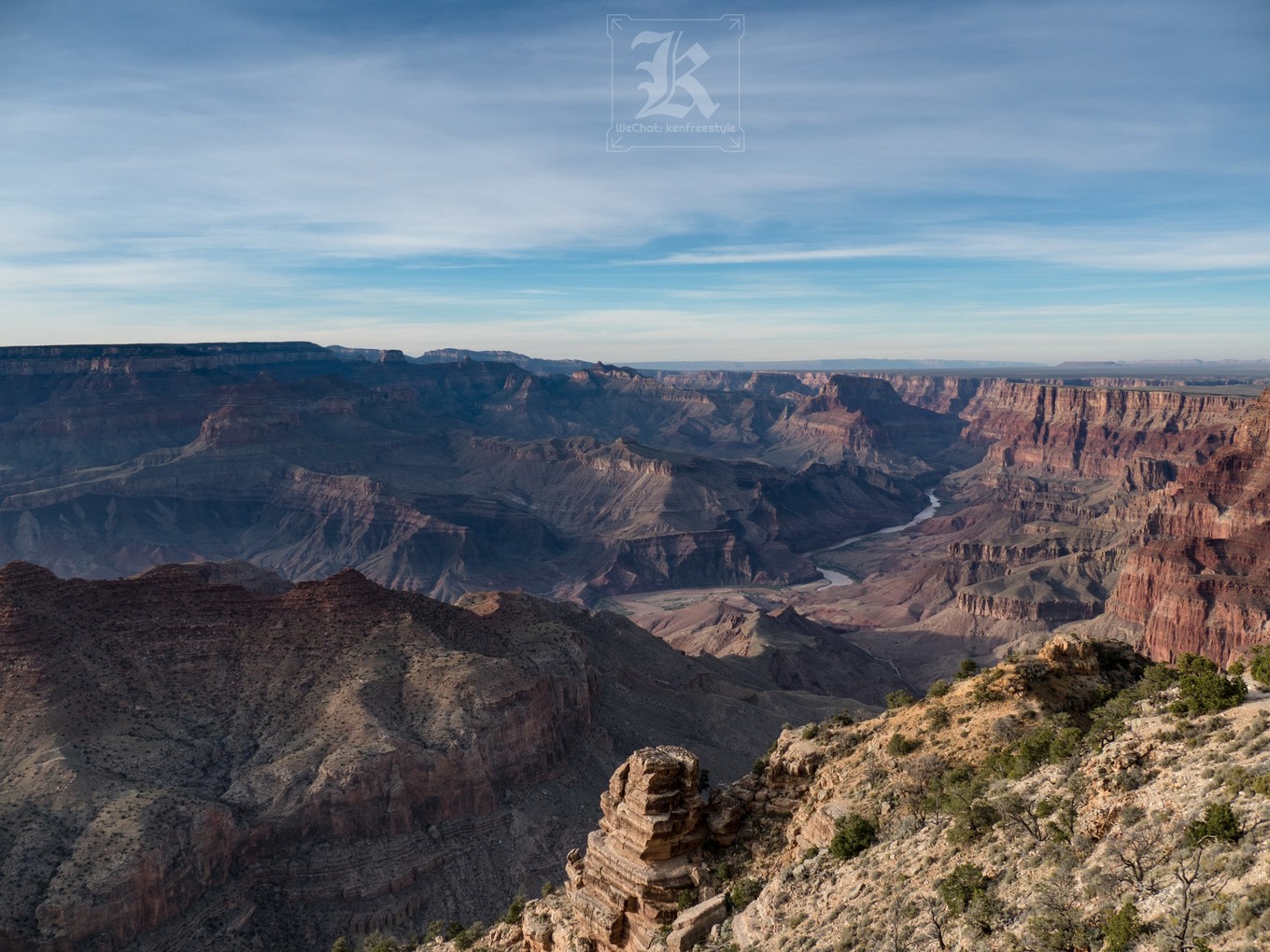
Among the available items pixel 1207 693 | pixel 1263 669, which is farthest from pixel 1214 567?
pixel 1207 693

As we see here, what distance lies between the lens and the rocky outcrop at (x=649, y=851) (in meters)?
31.4

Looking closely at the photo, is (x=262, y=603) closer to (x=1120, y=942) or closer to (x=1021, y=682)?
(x=1021, y=682)

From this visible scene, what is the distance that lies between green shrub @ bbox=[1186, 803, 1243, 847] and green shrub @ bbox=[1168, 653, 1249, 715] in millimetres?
5797

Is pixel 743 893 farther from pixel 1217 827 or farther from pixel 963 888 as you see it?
pixel 1217 827

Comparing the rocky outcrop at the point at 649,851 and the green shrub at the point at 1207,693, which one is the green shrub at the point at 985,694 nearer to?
the green shrub at the point at 1207,693

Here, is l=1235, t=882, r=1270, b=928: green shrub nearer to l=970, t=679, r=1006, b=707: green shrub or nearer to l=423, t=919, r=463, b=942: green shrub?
l=970, t=679, r=1006, b=707: green shrub

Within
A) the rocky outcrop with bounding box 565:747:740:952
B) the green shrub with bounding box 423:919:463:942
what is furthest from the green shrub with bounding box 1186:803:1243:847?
the green shrub with bounding box 423:919:463:942

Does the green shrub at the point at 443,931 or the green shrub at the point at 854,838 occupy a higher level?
the green shrub at the point at 854,838

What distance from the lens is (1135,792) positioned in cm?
2102

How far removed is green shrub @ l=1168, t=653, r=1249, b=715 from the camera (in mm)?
23406

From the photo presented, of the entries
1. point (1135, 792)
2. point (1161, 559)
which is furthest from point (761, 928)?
point (1161, 559)

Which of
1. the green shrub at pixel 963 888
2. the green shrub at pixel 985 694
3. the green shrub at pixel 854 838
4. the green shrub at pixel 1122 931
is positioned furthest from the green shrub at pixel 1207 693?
the green shrub at pixel 854 838

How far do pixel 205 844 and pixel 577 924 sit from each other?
3739 cm

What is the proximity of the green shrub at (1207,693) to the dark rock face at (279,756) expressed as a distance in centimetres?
5445
